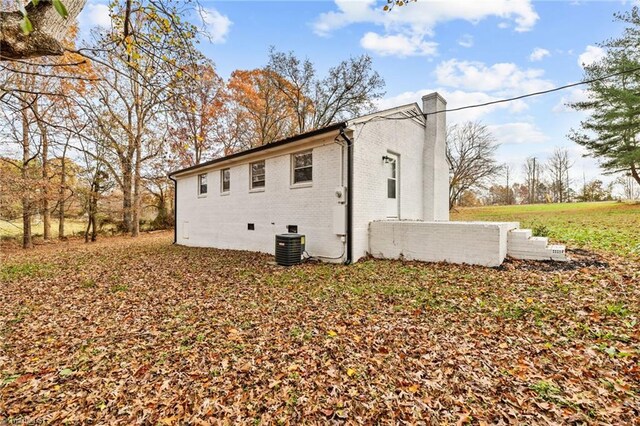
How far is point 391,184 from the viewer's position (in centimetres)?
939

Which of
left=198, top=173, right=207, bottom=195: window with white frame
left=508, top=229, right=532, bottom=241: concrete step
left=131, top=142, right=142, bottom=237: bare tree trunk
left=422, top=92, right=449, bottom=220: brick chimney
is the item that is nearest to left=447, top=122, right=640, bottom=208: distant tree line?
left=422, top=92, right=449, bottom=220: brick chimney

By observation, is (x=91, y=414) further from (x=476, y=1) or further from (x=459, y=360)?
(x=476, y=1)

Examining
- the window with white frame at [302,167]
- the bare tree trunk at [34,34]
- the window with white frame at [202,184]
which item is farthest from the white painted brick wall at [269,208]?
the bare tree trunk at [34,34]

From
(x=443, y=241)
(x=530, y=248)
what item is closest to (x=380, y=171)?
(x=443, y=241)

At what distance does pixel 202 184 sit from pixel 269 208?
5.28m

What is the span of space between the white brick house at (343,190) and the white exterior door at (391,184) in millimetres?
34

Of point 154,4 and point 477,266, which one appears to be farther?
point 477,266

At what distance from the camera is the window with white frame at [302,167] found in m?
8.79

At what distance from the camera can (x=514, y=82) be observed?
328 inches

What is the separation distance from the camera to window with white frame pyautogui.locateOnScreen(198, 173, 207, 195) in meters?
13.1

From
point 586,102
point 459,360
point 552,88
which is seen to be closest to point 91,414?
point 459,360

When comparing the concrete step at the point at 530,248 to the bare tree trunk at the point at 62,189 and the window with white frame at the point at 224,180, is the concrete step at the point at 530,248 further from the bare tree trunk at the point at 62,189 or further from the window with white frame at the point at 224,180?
the bare tree trunk at the point at 62,189

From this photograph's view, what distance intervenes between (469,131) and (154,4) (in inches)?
1085

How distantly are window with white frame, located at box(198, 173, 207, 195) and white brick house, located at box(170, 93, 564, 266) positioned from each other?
0.14 metres
